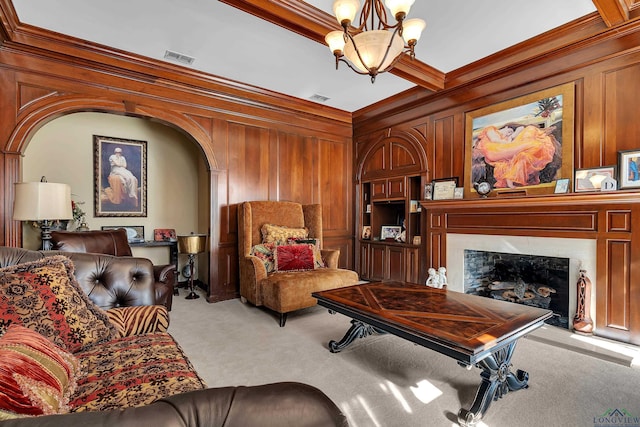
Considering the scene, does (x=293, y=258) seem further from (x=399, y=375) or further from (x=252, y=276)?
(x=399, y=375)

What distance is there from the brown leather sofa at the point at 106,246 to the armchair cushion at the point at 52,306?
48.9 inches

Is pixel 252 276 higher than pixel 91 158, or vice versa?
pixel 91 158

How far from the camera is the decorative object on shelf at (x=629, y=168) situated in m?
2.63

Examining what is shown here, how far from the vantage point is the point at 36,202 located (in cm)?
260

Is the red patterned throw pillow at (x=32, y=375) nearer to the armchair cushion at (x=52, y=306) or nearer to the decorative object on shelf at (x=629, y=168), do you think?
the armchair cushion at (x=52, y=306)

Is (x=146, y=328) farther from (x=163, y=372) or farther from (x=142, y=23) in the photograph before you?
(x=142, y=23)

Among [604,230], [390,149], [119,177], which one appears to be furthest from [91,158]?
[604,230]

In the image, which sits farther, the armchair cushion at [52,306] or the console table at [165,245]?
the console table at [165,245]

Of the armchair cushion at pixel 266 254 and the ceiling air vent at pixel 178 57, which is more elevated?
the ceiling air vent at pixel 178 57

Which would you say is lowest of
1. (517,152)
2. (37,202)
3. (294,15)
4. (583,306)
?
(583,306)

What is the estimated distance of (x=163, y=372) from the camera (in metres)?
1.27

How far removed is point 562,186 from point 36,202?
4795mm

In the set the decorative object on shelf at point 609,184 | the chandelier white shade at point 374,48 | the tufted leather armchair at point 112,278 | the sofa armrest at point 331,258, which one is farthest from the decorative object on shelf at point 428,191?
the tufted leather armchair at point 112,278

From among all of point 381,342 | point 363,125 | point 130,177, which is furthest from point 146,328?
point 363,125
